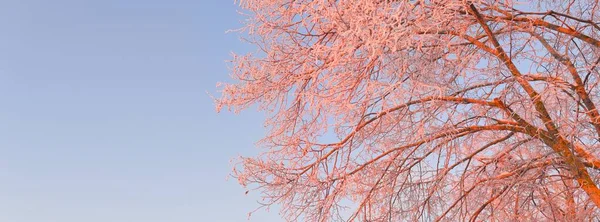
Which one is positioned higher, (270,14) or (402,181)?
(270,14)

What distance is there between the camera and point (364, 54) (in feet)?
20.5

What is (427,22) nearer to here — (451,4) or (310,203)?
(451,4)

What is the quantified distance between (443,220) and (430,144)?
3.43 feet

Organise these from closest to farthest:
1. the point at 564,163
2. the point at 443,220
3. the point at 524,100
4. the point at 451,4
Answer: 1. the point at 451,4
2. the point at 524,100
3. the point at 564,163
4. the point at 443,220

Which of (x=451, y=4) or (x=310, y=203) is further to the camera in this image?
(x=310, y=203)

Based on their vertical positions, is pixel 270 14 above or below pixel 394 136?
above

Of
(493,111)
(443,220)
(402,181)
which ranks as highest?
(493,111)

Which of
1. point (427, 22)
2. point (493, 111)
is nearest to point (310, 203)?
point (493, 111)

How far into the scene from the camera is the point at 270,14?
7.70 meters

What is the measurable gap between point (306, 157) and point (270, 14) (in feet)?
6.35

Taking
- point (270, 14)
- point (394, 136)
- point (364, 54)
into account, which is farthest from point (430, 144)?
point (270, 14)

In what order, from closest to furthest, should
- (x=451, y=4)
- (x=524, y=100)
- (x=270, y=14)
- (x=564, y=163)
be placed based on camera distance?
(x=451, y=4) < (x=524, y=100) < (x=564, y=163) < (x=270, y=14)

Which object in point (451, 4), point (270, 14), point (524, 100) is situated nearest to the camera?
point (451, 4)

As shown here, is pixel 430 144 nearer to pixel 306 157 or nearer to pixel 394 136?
pixel 394 136
